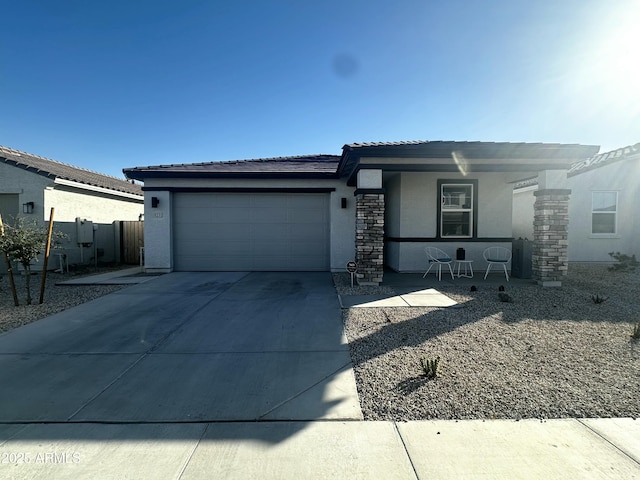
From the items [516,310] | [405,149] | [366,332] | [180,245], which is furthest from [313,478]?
[180,245]

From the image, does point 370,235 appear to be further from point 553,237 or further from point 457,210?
point 553,237

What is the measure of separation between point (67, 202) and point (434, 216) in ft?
42.6

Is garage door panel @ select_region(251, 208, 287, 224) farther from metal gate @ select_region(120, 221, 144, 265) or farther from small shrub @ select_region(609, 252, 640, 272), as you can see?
small shrub @ select_region(609, 252, 640, 272)

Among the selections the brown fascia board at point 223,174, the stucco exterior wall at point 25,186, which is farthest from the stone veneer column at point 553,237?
the stucco exterior wall at point 25,186

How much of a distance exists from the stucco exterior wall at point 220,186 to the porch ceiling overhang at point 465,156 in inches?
102

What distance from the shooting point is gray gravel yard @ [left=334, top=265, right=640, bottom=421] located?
111 inches

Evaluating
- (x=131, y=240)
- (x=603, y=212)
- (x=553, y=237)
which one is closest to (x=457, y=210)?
(x=553, y=237)

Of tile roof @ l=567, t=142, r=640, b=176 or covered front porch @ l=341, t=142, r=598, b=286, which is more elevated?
tile roof @ l=567, t=142, r=640, b=176

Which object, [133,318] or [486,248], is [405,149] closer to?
[486,248]

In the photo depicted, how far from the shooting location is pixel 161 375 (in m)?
3.45

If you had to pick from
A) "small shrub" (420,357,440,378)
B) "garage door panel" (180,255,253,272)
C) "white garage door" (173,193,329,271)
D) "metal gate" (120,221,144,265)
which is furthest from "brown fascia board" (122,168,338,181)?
"small shrub" (420,357,440,378)

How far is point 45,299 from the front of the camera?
22.7ft

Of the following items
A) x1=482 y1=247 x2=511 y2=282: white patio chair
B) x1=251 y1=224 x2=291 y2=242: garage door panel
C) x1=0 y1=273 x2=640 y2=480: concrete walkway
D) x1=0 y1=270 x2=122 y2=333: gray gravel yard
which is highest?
x1=251 y1=224 x2=291 y2=242: garage door panel

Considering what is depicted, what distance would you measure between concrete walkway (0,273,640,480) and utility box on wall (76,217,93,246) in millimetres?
8850
